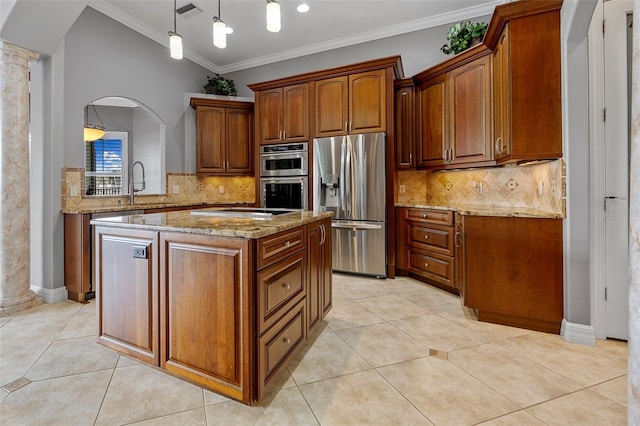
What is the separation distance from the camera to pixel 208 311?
151 centimetres

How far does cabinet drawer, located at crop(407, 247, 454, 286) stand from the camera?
3.15m

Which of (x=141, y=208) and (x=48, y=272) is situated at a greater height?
(x=141, y=208)

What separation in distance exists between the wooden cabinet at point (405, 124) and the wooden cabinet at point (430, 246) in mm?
683

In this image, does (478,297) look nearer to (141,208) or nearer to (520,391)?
(520,391)

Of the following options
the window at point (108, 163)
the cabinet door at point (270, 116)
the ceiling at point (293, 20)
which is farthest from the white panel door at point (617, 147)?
the window at point (108, 163)

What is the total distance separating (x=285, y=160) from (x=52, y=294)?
2875 millimetres

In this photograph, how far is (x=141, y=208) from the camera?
3.46 metres

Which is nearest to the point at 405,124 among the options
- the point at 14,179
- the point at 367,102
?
the point at 367,102

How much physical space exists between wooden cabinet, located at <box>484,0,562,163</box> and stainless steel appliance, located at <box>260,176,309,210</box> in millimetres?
2382

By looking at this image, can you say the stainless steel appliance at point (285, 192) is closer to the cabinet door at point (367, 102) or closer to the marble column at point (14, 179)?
the cabinet door at point (367, 102)

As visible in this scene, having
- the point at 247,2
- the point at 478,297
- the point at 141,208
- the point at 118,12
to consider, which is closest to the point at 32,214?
the point at 141,208

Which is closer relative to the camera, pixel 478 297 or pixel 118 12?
pixel 478 297

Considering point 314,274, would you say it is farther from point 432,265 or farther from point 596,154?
point 596,154

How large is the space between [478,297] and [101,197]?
409 centimetres
